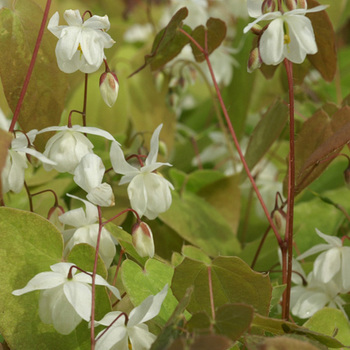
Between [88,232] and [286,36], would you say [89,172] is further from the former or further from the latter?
[286,36]

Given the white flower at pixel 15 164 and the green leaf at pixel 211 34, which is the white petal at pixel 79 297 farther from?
the green leaf at pixel 211 34

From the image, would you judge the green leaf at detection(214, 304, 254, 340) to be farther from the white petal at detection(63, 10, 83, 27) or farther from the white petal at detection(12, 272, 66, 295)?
the white petal at detection(63, 10, 83, 27)

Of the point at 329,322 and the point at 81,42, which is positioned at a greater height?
the point at 81,42

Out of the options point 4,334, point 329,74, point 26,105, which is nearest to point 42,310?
point 4,334

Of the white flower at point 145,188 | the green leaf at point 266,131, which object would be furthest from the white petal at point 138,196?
the green leaf at point 266,131

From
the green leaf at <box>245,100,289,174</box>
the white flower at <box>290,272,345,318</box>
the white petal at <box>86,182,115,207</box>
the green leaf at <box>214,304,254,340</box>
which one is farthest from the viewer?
the green leaf at <box>245,100,289,174</box>

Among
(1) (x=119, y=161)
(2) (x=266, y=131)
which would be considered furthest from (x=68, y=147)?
(2) (x=266, y=131)

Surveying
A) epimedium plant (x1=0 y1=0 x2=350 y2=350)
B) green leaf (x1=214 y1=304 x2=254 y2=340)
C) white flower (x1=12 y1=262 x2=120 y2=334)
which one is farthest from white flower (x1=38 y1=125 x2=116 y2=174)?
green leaf (x1=214 y1=304 x2=254 y2=340)
